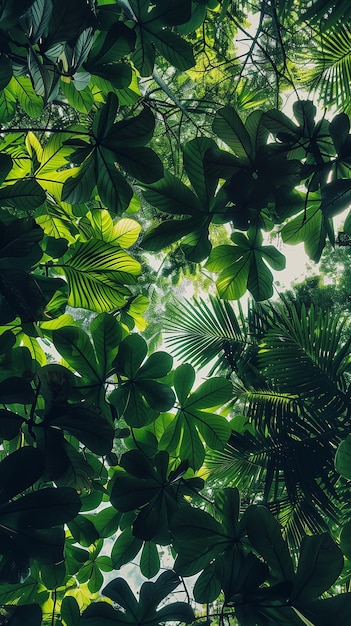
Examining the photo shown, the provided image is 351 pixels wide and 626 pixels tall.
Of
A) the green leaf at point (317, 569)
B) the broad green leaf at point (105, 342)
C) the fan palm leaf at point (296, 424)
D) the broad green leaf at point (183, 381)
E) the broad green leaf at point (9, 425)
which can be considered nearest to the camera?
the green leaf at point (317, 569)

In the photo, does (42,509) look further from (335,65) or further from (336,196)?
(335,65)

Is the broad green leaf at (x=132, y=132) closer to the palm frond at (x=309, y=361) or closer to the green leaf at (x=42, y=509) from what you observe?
the green leaf at (x=42, y=509)

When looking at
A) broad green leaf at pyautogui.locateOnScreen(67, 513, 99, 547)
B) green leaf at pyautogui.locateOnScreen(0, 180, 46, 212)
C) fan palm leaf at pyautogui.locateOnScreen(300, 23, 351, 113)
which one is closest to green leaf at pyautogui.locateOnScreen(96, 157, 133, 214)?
green leaf at pyautogui.locateOnScreen(0, 180, 46, 212)

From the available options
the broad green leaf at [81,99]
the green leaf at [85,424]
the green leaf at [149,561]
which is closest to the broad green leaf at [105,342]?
the green leaf at [85,424]

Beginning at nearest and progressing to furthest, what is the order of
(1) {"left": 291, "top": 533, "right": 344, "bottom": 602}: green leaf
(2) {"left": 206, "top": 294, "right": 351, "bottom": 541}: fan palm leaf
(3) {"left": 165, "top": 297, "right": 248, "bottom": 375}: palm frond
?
(1) {"left": 291, "top": 533, "right": 344, "bottom": 602}: green leaf → (2) {"left": 206, "top": 294, "right": 351, "bottom": 541}: fan palm leaf → (3) {"left": 165, "top": 297, "right": 248, "bottom": 375}: palm frond

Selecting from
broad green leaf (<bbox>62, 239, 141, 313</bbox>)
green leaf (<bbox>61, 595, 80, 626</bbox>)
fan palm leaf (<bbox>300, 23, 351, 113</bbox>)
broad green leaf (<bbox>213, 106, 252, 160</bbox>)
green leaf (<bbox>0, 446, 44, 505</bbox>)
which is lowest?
green leaf (<bbox>61, 595, 80, 626</bbox>)

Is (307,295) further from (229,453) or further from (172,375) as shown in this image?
(172,375)

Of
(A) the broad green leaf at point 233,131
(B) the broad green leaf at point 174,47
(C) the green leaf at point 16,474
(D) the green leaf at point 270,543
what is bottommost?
(C) the green leaf at point 16,474

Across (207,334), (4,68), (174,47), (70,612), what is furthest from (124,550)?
(207,334)

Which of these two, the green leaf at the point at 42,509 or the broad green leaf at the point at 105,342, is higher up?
the broad green leaf at the point at 105,342

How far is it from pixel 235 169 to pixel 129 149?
202mm

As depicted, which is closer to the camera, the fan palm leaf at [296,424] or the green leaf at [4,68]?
the green leaf at [4,68]

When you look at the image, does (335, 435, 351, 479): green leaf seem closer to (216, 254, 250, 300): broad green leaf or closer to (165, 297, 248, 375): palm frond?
(216, 254, 250, 300): broad green leaf

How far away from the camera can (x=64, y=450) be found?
882 millimetres
